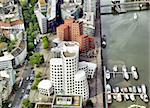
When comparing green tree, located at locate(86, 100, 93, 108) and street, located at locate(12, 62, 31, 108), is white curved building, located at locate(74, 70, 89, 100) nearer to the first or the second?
green tree, located at locate(86, 100, 93, 108)

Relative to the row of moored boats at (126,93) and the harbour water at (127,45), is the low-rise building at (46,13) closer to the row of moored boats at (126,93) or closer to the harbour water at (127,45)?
the harbour water at (127,45)

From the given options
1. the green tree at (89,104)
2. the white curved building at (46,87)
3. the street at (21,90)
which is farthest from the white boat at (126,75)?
the street at (21,90)

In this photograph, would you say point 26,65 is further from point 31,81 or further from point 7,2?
point 7,2

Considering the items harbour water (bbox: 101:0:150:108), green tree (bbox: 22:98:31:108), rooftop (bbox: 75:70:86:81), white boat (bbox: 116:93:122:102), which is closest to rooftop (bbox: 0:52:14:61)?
green tree (bbox: 22:98:31:108)

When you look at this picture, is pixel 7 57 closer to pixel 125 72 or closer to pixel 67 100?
pixel 67 100

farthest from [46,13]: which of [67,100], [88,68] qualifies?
[67,100]

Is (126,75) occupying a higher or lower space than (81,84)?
lower
